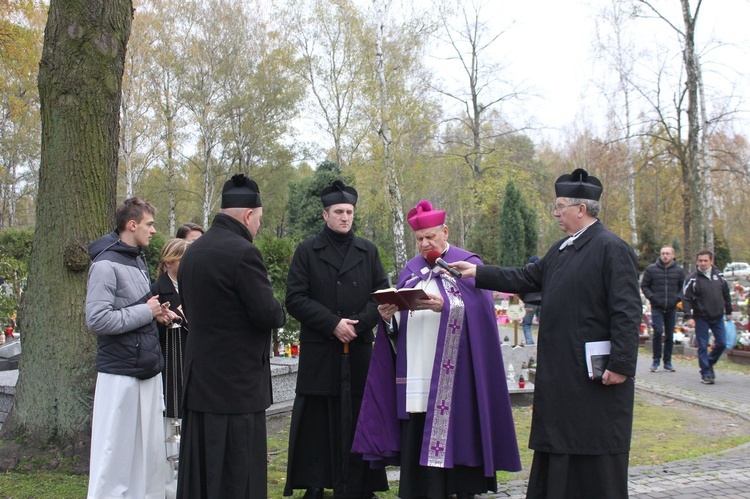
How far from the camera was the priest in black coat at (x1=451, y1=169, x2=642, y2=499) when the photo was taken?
3949 millimetres

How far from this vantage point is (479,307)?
4.98 meters

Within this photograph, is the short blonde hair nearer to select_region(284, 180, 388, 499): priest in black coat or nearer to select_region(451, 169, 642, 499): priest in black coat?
select_region(284, 180, 388, 499): priest in black coat

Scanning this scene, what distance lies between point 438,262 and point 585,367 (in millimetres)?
1215

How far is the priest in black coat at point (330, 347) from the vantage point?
5.11m

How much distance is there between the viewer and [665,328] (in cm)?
1209

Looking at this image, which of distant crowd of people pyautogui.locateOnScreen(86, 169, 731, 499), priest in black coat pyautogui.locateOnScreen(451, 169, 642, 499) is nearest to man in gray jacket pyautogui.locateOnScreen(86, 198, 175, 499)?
distant crowd of people pyautogui.locateOnScreen(86, 169, 731, 499)

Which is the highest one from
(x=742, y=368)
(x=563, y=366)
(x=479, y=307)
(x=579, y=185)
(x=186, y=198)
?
(x=186, y=198)

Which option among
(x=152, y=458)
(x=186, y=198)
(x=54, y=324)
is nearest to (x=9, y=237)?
(x=54, y=324)

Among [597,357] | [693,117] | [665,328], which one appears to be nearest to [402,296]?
[597,357]

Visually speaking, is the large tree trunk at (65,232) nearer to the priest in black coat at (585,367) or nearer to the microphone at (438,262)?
the microphone at (438,262)

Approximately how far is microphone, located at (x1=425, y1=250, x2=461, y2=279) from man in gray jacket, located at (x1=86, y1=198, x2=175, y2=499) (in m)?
1.86

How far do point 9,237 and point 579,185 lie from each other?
1790 cm

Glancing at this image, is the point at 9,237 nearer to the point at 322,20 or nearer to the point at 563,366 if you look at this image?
the point at 563,366

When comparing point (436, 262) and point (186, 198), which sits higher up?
point (186, 198)
